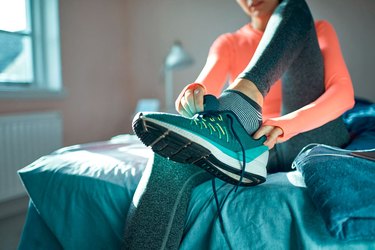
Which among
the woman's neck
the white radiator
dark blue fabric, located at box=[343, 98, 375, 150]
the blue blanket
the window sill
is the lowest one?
the white radiator

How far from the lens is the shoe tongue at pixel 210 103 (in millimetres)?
590

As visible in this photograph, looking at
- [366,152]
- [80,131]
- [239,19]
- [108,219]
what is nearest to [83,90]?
[80,131]

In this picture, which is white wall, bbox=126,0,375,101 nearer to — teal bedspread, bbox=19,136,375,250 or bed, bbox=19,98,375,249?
bed, bbox=19,98,375,249

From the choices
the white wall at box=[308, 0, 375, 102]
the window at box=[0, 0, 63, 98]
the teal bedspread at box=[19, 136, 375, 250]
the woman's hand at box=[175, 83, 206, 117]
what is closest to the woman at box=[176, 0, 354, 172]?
the woman's hand at box=[175, 83, 206, 117]

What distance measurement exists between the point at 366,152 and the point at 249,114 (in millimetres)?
232

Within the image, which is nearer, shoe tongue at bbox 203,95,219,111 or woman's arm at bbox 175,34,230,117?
shoe tongue at bbox 203,95,219,111

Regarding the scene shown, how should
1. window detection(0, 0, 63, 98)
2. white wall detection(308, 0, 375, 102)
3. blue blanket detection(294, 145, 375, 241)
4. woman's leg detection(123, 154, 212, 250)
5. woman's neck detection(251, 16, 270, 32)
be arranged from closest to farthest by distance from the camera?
blue blanket detection(294, 145, 375, 241)
woman's leg detection(123, 154, 212, 250)
woman's neck detection(251, 16, 270, 32)
white wall detection(308, 0, 375, 102)
window detection(0, 0, 63, 98)

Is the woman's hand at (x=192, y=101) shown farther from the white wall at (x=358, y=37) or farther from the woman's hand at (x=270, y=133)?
the white wall at (x=358, y=37)

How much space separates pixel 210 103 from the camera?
59 cm

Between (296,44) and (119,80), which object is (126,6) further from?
(296,44)

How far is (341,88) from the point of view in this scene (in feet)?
2.35

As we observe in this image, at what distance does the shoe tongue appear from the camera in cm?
59

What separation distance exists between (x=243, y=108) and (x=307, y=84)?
0.24 meters

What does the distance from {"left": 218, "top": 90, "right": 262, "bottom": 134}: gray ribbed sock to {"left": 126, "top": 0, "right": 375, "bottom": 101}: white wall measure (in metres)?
1.22
